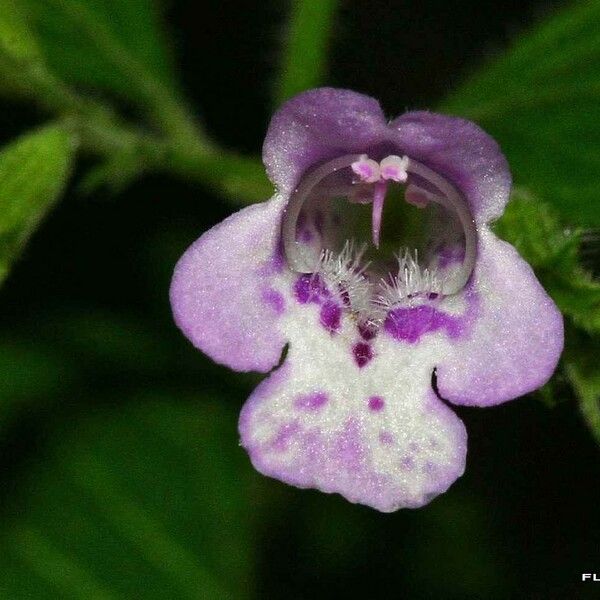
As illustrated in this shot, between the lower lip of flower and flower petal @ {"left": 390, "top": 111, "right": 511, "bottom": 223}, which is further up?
flower petal @ {"left": 390, "top": 111, "right": 511, "bottom": 223}

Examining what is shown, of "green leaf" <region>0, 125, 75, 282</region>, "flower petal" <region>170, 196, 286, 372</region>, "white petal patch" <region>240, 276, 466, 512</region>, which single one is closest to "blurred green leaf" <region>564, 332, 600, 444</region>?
"white petal patch" <region>240, 276, 466, 512</region>

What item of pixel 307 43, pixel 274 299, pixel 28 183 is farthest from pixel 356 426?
pixel 307 43

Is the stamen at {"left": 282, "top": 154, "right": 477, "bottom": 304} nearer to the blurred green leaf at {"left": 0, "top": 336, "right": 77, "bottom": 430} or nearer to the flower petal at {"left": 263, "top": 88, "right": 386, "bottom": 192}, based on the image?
the flower petal at {"left": 263, "top": 88, "right": 386, "bottom": 192}

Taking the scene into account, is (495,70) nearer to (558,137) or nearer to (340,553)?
(558,137)

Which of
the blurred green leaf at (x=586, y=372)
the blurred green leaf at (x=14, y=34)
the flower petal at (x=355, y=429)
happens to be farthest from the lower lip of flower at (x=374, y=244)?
the blurred green leaf at (x=14, y=34)

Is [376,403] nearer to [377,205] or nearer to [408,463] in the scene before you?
[408,463]

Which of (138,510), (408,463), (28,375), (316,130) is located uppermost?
(316,130)

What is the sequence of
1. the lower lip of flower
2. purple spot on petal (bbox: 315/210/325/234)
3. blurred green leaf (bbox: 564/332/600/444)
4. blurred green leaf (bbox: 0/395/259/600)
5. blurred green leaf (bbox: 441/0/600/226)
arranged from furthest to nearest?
blurred green leaf (bbox: 0/395/259/600) → blurred green leaf (bbox: 441/0/600/226) → purple spot on petal (bbox: 315/210/325/234) → the lower lip of flower → blurred green leaf (bbox: 564/332/600/444)

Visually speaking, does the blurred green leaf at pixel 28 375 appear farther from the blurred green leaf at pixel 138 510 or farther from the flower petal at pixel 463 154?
the flower petal at pixel 463 154
